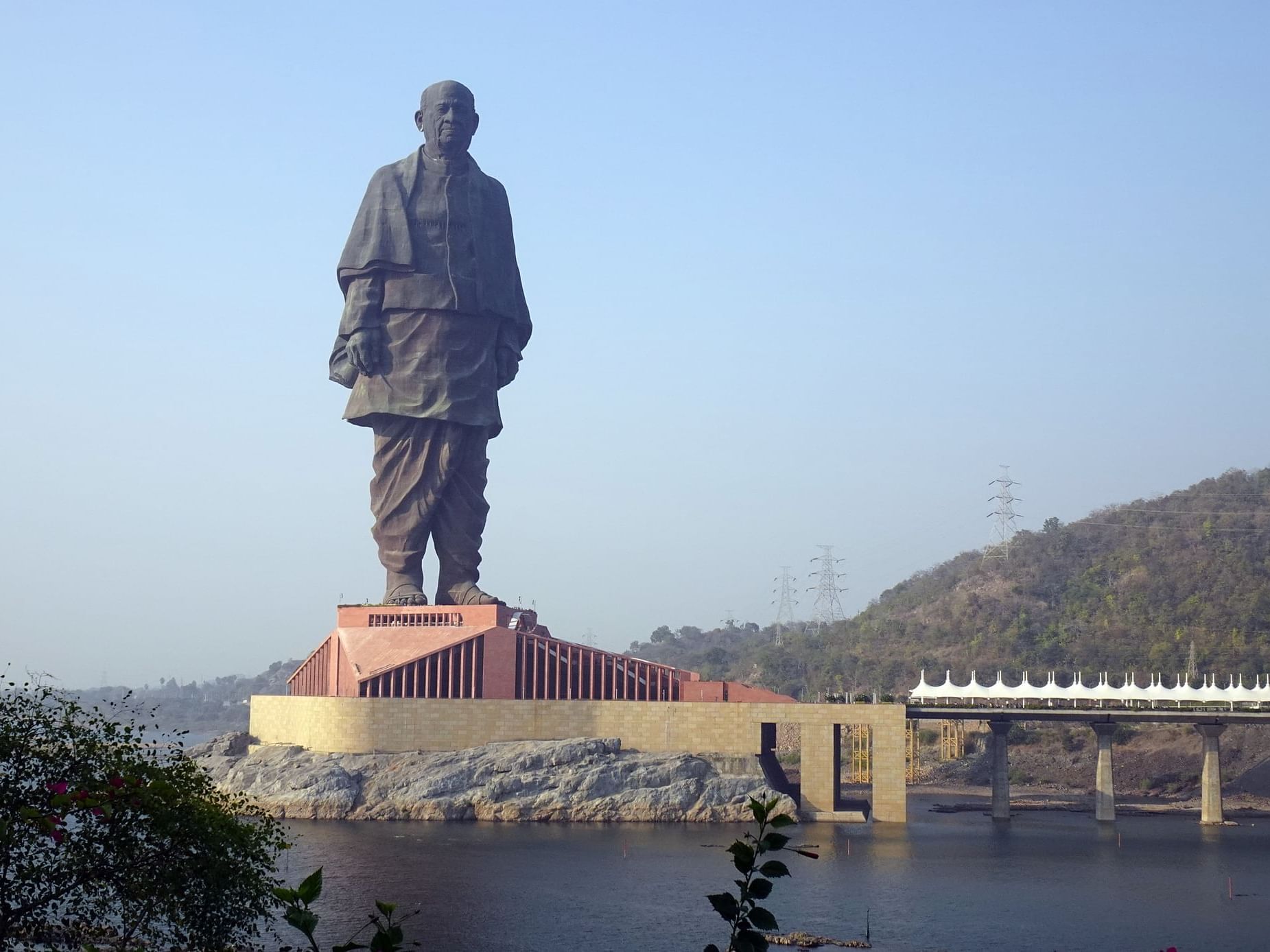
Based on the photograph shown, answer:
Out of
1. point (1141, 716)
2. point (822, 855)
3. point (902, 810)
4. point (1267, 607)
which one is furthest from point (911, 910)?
point (1267, 607)

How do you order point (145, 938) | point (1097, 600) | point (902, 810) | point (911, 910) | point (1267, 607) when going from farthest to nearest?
point (1097, 600) → point (1267, 607) → point (902, 810) → point (911, 910) → point (145, 938)

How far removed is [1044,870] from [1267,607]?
244 ft

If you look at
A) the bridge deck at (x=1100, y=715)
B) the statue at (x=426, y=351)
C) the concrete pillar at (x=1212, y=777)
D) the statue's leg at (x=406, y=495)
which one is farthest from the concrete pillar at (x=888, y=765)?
the statue's leg at (x=406, y=495)

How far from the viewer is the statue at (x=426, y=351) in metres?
80.8

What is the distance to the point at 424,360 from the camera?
80.8 m

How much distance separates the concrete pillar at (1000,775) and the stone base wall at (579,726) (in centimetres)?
653

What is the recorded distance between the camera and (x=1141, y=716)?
240ft

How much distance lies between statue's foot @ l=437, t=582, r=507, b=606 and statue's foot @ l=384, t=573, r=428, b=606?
126 centimetres

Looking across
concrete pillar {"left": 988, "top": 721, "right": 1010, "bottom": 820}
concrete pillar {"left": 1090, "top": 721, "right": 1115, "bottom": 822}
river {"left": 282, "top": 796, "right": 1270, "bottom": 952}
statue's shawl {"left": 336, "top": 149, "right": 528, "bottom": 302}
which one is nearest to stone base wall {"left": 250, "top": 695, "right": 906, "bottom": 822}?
river {"left": 282, "top": 796, "right": 1270, "bottom": 952}

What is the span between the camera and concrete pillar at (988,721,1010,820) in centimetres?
7406

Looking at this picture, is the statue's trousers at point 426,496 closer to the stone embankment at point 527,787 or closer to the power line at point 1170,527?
the stone embankment at point 527,787

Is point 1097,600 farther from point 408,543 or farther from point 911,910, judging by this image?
point 911,910

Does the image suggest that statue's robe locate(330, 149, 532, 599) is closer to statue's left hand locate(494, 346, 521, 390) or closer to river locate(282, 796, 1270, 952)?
statue's left hand locate(494, 346, 521, 390)

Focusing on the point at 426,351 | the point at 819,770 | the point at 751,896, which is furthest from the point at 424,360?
the point at 751,896
